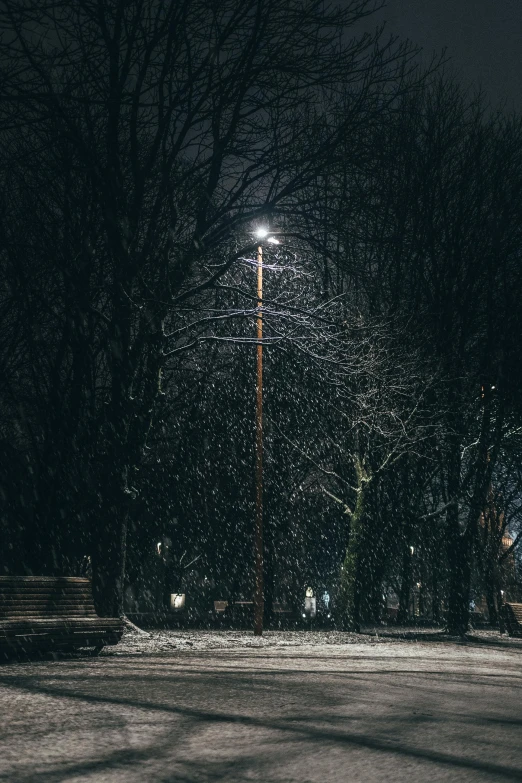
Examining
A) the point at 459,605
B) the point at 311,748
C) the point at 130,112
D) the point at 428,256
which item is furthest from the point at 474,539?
the point at 311,748

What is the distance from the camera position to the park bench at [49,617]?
1080cm

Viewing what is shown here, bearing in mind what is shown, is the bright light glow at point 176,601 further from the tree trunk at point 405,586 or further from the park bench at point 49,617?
the park bench at point 49,617

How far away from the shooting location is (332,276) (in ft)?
82.8

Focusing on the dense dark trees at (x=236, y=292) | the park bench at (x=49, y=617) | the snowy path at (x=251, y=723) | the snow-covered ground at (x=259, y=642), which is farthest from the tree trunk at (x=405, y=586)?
the snowy path at (x=251, y=723)

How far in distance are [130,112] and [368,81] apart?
389 centimetres

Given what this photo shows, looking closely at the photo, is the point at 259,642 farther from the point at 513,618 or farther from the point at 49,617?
the point at 513,618

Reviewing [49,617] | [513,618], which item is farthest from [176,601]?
[49,617]

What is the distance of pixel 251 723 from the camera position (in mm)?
6355

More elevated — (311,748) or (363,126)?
(363,126)

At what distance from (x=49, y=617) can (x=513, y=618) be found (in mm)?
14428

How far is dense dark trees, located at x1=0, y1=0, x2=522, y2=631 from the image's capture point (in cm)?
1396

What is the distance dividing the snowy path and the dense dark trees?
6013 mm

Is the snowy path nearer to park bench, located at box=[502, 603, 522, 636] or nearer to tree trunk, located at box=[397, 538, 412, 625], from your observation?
park bench, located at box=[502, 603, 522, 636]

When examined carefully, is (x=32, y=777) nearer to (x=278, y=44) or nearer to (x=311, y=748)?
(x=311, y=748)
